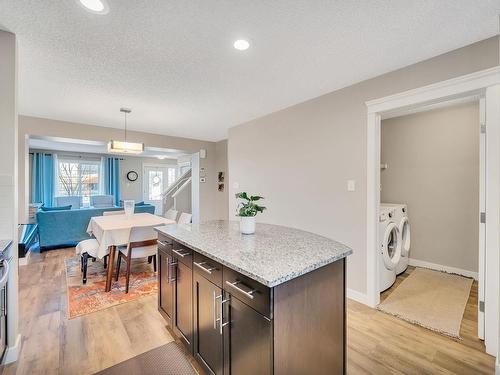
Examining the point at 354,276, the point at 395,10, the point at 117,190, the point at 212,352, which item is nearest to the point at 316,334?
the point at 212,352

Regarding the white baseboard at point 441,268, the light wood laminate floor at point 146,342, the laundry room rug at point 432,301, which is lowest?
the light wood laminate floor at point 146,342

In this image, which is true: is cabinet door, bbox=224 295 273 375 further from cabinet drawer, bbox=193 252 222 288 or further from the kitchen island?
cabinet drawer, bbox=193 252 222 288

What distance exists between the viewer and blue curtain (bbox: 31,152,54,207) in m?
7.03

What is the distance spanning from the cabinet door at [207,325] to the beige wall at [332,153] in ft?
6.00

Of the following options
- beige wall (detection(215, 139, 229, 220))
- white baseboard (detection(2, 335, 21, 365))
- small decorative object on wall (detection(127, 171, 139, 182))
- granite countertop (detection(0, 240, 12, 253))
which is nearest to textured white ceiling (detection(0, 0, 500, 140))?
granite countertop (detection(0, 240, 12, 253))

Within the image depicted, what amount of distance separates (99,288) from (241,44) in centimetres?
313

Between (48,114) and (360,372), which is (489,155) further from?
(48,114)

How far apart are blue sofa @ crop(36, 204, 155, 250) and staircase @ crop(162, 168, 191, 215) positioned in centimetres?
240

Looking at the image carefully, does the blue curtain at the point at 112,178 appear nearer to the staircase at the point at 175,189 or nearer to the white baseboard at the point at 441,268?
the staircase at the point at 175,189

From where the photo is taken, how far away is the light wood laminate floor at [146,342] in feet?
5.41

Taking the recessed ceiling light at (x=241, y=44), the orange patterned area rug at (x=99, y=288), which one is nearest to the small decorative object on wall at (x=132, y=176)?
the orange patterned area rug at (x=99, y=288)

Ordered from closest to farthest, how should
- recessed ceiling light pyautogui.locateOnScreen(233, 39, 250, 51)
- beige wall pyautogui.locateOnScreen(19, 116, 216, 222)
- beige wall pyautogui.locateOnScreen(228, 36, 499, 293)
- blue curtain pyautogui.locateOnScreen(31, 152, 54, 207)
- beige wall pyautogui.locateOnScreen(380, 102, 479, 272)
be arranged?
recessed ceiling light pyautogui.locateOnScreen(233, 39, 250, 51) → beige wall pyautogui.locateOnScreen(228, 36, 499, 293) → beige wall pyautogui.locateOnScreen(380, 102, 479, 272) → beige wall pyautogui.locateOnScreen(19, 116, 216, 222) → blue curtain pyautogui.locateOnScreen(31, 152, 54, 207)

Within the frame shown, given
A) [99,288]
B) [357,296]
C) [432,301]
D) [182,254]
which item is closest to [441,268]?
[432,301]

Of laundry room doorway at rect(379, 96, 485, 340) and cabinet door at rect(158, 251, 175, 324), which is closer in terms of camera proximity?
cabinet door at rect(158, 251, 175, 324)
